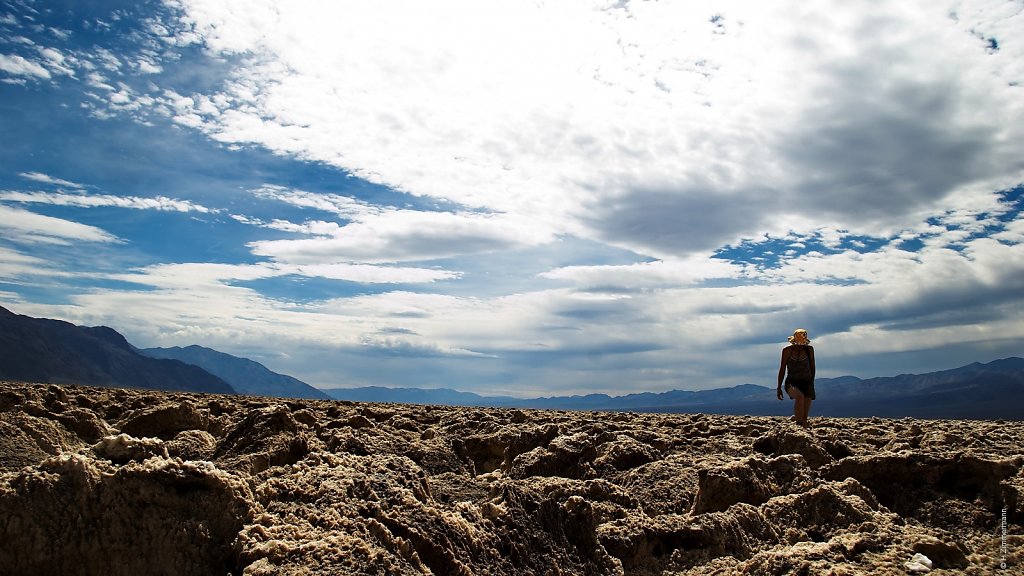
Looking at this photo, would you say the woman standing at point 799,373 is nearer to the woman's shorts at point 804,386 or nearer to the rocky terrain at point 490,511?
the woman's shorts at point 804,386

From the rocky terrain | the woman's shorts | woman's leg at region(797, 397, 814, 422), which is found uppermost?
the woman's shorts

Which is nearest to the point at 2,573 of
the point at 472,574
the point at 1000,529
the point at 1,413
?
the point at 472,574

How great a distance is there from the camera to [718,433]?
1062 cm

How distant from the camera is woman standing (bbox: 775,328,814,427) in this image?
12.0m

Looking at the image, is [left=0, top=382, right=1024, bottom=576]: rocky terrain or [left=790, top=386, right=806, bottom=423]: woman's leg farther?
[left=790, top=386, right=806, bottom=423]: woman's leg

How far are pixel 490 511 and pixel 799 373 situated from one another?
32.4 ft

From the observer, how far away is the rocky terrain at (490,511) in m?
2.94

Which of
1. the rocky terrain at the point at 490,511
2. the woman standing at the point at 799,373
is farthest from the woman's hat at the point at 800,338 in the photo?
the rocky terrain at the point at 490,511

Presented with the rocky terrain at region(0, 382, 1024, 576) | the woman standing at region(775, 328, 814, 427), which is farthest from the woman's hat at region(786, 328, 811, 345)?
the rocky terrain at region(0, 382, 1024, 576)

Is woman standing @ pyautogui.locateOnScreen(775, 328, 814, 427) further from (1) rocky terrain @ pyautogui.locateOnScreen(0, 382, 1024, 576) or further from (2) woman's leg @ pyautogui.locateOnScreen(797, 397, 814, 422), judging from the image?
(1) rocky terrain @ pyautogui.locateOnScreen(0, 382, 1024, 576)

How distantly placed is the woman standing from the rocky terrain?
4470mm

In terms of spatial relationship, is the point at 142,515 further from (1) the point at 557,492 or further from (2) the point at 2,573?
(1) the point at 557,492

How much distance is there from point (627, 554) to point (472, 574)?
1336mm

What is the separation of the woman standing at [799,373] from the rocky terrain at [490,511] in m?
4.47
